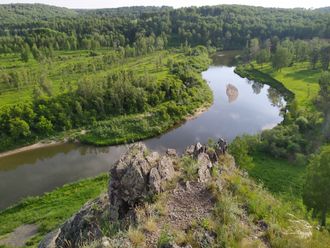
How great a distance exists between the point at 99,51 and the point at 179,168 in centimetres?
12790

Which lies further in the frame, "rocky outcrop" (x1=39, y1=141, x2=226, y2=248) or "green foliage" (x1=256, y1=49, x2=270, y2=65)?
"green foliage" (x1=256, y1=49, x2=270, y2=65)

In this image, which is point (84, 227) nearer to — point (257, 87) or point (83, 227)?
point (83, 227)

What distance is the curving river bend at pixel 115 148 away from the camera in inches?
1953

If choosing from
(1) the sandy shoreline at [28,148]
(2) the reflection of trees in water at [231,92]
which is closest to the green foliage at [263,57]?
(2) the reflection of trees in water at [231,92]

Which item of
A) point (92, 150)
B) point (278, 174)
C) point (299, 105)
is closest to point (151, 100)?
point (92, 150)

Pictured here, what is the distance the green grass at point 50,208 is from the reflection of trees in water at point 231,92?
5404cm

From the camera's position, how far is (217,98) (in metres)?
91.2

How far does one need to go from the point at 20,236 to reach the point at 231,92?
75.6m

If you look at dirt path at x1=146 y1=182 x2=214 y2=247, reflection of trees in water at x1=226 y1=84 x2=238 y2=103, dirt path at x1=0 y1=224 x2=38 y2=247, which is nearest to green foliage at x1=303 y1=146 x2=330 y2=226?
dirt path at x1=146 y1=182 x2=214 y2=247

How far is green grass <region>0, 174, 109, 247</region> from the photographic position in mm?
35812

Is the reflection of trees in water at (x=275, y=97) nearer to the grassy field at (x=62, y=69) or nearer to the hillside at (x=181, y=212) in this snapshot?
the grassy field at (x=62, y=69)

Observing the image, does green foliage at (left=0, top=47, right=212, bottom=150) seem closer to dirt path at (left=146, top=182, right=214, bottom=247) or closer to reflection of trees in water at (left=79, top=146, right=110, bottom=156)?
reflection of trees in water at (left=79, top=146, right=110, bottom=156)

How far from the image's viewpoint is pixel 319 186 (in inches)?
1178

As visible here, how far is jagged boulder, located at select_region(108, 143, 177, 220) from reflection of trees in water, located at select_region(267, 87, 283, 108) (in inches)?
2986
